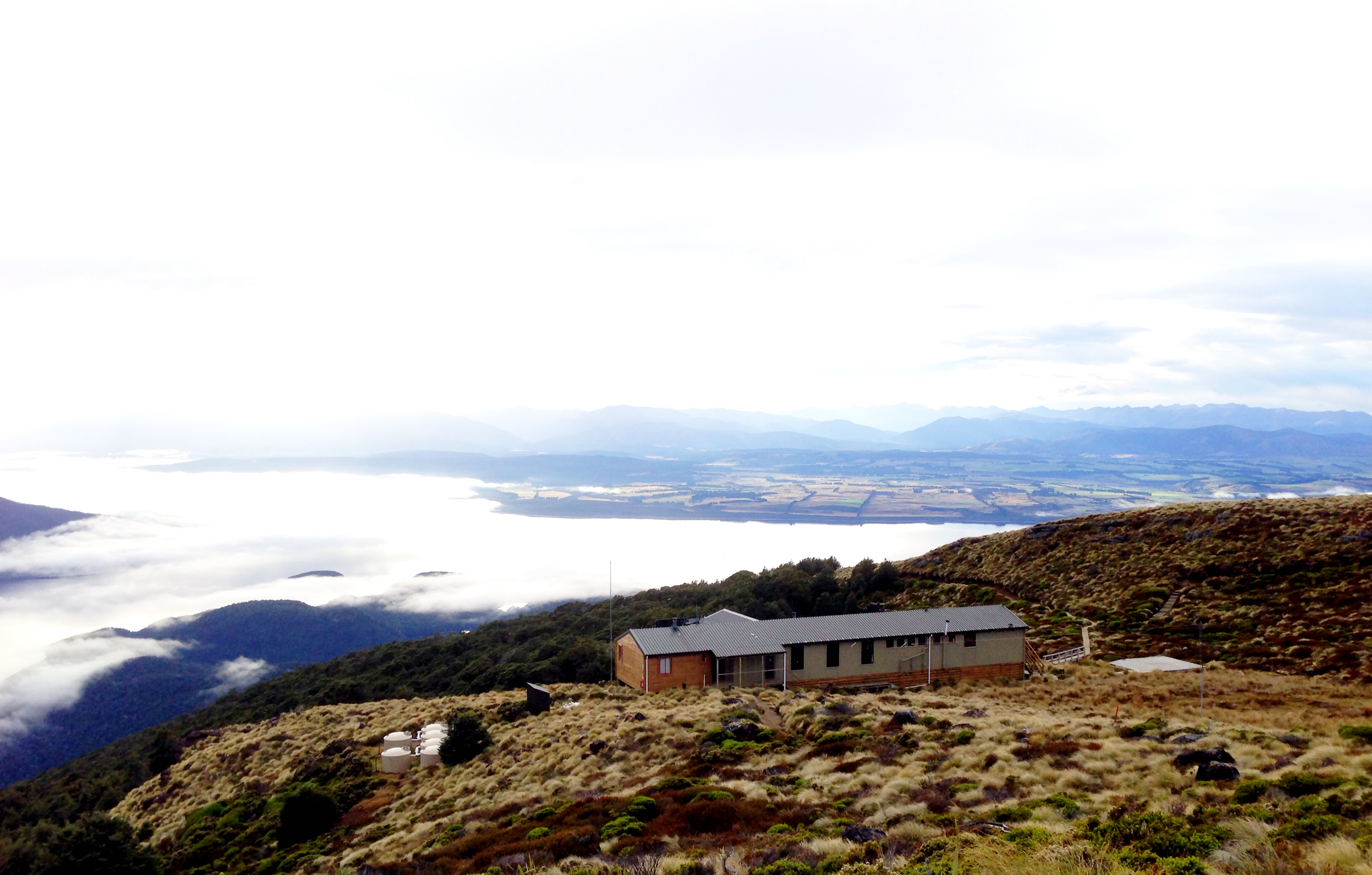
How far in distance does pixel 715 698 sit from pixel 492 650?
34269 millimetres

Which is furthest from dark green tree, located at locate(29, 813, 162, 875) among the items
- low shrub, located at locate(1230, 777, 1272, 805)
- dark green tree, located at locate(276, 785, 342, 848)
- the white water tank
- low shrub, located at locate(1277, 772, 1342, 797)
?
low shrub, located at locate(1277, 772, 1342, 797)

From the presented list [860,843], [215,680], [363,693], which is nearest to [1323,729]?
[860,843]

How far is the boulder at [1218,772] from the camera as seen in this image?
15.0 metres

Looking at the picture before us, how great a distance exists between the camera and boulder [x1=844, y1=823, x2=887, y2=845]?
1312cm

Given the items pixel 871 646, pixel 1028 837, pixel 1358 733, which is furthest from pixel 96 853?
pixel 1358 733

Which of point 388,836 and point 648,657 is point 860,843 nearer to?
point 388,836

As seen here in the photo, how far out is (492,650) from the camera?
60500 mm

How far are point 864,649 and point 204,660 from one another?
13685 centimetres

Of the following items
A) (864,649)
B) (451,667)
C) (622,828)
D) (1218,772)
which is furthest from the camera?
(451,667)

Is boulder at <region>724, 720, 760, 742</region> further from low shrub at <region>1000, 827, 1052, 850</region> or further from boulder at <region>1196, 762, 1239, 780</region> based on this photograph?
low shrub at <region>1000, 827, 1052, 850</region>

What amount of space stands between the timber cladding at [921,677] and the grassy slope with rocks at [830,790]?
8.06ft

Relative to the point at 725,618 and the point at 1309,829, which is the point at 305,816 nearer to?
the point at 725,618

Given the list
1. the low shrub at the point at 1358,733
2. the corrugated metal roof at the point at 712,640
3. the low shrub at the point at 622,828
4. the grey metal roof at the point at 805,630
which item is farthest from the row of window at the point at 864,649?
the low shrub at the point at 1358,733

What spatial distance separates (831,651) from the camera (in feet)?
118
